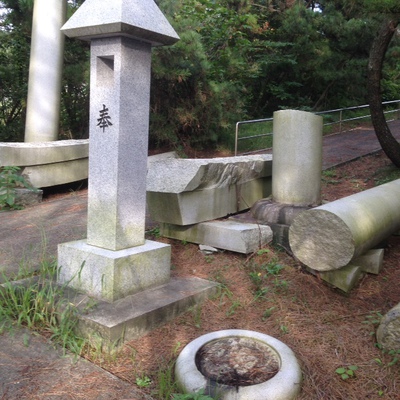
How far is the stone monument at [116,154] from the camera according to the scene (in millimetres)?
3609

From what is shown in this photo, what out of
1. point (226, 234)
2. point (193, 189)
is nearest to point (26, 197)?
point (193, 189)

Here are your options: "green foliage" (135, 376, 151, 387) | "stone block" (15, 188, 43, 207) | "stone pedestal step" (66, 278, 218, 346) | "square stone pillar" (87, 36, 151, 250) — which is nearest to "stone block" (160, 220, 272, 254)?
"stone pedestal step" (66, 278, 218, 346)

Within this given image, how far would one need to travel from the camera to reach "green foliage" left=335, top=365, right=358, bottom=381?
3.04 metres

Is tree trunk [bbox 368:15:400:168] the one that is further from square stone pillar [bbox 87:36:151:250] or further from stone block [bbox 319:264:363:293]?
square stone pillar [bbox 87:36:151:250]

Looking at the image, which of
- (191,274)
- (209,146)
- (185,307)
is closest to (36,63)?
(209,146)

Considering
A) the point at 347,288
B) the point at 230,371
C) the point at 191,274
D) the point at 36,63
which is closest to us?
the point at 230,371

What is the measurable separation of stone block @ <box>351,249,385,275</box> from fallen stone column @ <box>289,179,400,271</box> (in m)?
0.19

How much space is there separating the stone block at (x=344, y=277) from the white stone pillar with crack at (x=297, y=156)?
4.18 ft

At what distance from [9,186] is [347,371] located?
580 cm

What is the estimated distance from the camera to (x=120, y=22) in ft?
11.1

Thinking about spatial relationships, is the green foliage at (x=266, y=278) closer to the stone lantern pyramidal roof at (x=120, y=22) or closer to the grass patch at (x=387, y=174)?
the stone lantern pyramidal roof at (x=120, y=22)

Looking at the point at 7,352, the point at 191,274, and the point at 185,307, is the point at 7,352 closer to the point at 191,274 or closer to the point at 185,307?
the point at 185,307

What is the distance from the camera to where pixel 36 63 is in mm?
9258

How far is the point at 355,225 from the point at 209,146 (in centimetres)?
713
